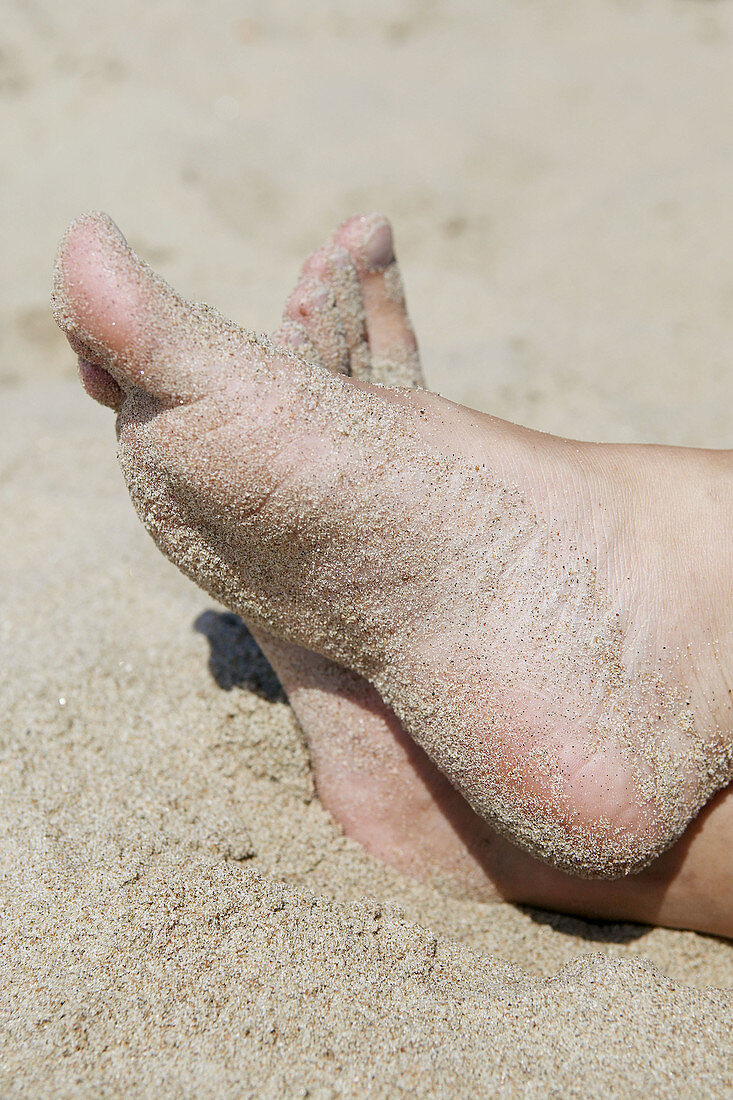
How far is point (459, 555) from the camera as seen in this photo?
0.96 metres

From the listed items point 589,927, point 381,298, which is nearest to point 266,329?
point 381,298

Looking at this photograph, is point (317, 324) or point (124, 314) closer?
point (124, 314)

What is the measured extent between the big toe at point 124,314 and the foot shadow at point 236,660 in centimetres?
44

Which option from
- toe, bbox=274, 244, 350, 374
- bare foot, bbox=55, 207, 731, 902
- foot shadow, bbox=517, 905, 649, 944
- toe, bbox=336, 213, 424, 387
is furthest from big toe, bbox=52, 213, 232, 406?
foot shadow, bbox=517, 905, 649, 944

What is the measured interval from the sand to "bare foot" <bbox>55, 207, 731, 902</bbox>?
0.63 ft

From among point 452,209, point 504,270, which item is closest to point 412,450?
point 504,270

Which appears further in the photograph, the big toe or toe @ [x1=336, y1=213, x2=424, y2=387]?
toe @ [x1=336, y1=213, x2=424, y2=387]

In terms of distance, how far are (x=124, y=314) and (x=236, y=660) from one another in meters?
0.52

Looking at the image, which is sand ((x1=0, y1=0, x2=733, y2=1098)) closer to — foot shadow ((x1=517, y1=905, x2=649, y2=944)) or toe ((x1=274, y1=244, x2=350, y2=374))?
foot shadow ((x1=517, y1=905, x2=649, y2=944))

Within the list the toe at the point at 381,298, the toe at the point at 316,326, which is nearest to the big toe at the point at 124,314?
the toe at the point at 316,326

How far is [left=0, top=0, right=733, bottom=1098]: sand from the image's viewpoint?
813 millimetres

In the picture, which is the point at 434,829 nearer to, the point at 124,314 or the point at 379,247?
the point at 124,314

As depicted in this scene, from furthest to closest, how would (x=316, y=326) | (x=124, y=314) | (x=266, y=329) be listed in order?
(x=266, y=329) → (x=316, y=326) → (x=124, y=314)

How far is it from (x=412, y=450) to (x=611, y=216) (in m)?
1.77
